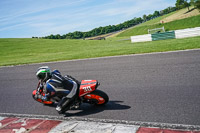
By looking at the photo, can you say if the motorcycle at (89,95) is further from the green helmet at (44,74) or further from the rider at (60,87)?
the green helmet at (44,74)

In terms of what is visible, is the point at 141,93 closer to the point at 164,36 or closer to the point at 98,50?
the point at 98,50

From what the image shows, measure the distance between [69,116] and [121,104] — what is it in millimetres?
1569

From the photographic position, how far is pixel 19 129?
5234 millimetres

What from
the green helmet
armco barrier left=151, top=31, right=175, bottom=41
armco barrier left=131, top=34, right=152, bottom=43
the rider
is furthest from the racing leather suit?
armco barrier left=131, top=34, right=152, bottom=43

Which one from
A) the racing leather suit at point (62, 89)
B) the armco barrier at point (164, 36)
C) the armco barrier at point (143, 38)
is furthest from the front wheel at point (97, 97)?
the armco barrier at point (143, 38)

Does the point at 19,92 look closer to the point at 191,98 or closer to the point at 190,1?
the point at 191,98

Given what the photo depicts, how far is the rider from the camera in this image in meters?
5.61

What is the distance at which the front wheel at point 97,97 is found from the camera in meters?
5.68

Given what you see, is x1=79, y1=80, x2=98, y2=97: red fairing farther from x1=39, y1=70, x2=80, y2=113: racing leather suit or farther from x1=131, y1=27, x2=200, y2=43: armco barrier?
x1=131, y1=27, x2=200, y2=43: armco barrier

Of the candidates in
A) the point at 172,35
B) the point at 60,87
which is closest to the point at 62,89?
the point at 60,87

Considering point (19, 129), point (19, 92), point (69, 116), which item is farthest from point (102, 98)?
point (19, 92)

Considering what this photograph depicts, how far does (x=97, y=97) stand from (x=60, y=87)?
3.63 feet

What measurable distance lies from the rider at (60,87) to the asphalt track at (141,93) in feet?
1.53

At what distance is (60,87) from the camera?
573cm
